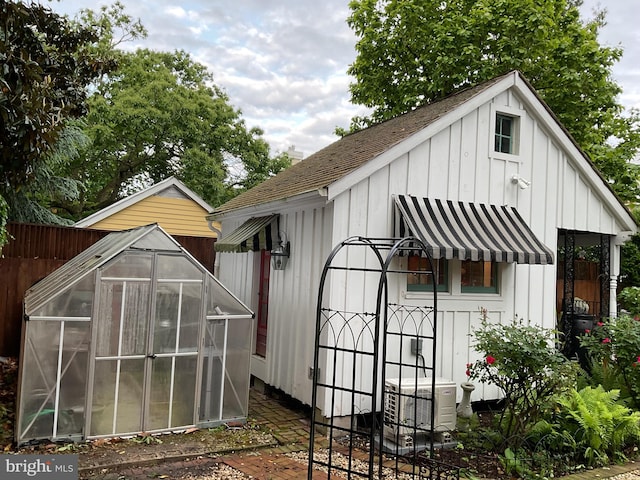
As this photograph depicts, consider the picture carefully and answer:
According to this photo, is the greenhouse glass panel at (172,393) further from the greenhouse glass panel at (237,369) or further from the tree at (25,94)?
the tree at (25,94)

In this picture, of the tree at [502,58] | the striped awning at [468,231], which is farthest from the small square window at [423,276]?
the tree at [502,58]

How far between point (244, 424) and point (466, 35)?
12848 millimetres

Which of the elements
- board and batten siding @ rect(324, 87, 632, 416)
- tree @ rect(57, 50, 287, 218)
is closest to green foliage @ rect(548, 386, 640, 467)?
board and batten siding @ rect(324, 87, 632, 416)

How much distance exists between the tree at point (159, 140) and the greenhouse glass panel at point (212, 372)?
46.8ft

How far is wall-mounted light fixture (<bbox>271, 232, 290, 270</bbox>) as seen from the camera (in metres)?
7.53

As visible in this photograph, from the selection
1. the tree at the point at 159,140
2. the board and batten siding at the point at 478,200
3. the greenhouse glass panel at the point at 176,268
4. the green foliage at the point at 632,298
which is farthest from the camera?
the tree at the point at 159,140

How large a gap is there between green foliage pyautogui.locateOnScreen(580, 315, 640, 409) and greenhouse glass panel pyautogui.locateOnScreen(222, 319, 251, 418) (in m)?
4.92

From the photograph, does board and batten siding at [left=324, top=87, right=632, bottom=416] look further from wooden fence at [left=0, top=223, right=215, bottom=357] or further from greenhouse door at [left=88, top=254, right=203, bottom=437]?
wooden fence at [left=0, top=223, right=215, bottom=357]

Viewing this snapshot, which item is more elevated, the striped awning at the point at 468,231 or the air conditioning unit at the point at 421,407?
the striped awning at the point at 468,231

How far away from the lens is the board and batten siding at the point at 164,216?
15.1 m

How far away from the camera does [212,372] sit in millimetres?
6074

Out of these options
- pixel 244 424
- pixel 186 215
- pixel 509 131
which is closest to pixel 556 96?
pixel 509 131

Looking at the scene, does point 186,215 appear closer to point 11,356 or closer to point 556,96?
point 11,356

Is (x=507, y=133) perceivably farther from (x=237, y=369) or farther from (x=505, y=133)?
(x=237, y=369)
